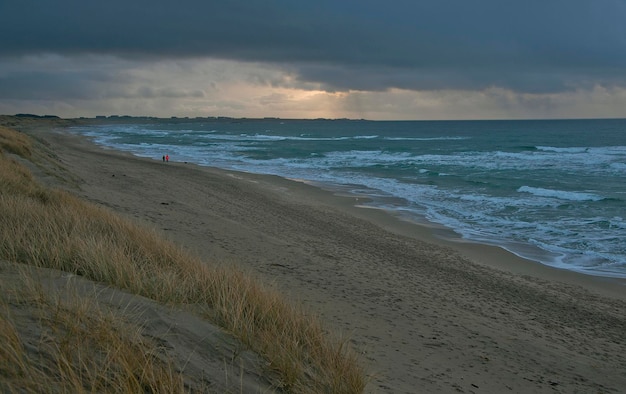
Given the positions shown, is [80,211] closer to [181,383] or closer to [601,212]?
[181,383]

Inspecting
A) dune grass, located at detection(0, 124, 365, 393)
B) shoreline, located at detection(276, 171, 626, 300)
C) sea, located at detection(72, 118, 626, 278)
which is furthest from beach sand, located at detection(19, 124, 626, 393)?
sea, located at detection(72, 118, 626, 278)

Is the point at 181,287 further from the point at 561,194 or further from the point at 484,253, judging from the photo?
the point at 561,194

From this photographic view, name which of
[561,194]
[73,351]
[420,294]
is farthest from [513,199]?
[73,351]

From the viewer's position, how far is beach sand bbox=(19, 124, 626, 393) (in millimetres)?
5719

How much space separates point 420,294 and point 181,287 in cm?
473

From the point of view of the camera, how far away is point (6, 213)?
706 centimetres

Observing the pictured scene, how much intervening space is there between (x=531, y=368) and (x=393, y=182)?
23.9 m

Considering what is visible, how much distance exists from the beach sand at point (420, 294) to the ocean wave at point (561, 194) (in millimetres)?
10288

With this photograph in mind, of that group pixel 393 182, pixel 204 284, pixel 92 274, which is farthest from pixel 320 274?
pixel 393 182

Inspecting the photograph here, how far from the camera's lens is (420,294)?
866 centimetres

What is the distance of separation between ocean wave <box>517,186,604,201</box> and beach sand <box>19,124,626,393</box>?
1029 centimetres

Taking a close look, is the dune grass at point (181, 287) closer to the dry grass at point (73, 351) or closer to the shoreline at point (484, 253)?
the dry grass at point (73, 351)

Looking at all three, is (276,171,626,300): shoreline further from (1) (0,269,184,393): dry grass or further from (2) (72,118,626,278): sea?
(1) (0,269,184,393): dry grass

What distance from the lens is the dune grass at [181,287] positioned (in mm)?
3944
